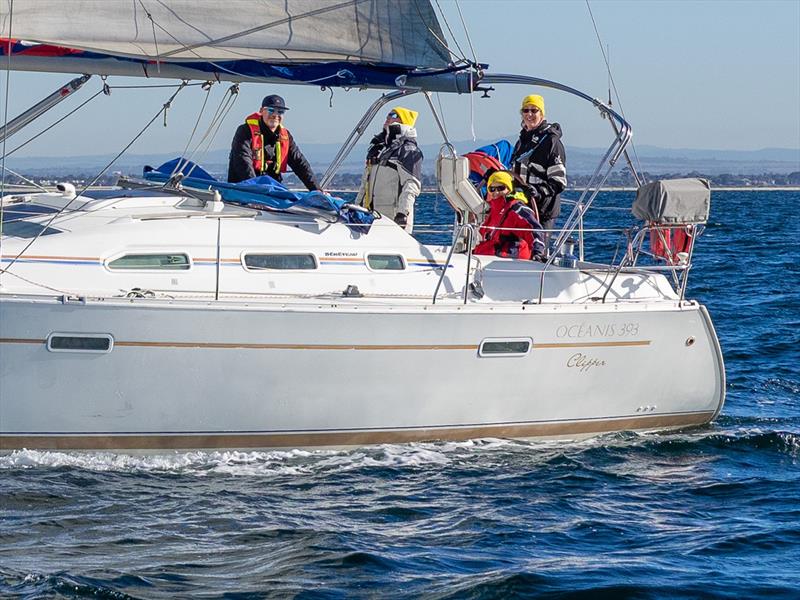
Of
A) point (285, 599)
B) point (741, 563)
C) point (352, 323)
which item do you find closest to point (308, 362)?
point (352, 323)

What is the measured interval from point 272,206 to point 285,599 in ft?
13.0

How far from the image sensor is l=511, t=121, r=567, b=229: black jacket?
1021 cm

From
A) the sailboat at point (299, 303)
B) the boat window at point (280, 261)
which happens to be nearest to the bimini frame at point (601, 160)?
the sailboat at point (299, 303)

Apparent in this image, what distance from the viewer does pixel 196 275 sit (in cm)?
859

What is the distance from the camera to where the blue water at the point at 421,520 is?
21.8ft

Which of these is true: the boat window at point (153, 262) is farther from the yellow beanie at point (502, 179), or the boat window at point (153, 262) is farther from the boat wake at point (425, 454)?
the yellow beanie at point (502, 179)

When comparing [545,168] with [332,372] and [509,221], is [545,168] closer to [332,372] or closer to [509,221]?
[509,221]

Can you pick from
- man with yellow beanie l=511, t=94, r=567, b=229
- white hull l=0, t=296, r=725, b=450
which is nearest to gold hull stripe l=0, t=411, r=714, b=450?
white hull l=0, t=296, r=725, b=450

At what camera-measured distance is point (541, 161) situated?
10.2 m

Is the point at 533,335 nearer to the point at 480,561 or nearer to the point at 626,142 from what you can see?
the point at 626,142

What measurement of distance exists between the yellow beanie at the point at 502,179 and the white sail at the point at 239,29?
3.33 feet

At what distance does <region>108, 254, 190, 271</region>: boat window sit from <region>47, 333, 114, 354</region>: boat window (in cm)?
65

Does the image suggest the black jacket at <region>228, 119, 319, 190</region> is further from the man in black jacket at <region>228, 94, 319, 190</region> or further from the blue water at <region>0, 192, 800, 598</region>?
the blue water at <region>0, 192, 800, 598</region>

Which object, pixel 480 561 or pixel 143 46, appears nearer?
pixel 480 561
